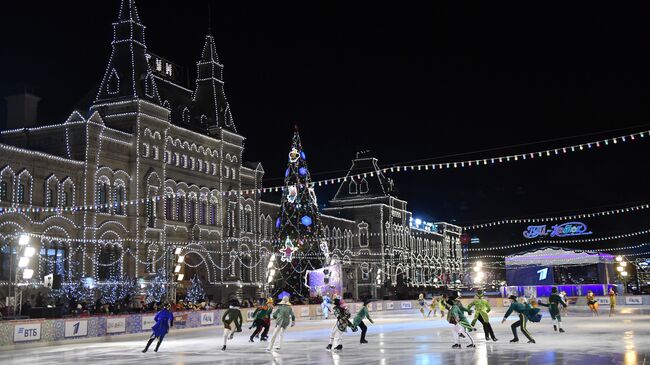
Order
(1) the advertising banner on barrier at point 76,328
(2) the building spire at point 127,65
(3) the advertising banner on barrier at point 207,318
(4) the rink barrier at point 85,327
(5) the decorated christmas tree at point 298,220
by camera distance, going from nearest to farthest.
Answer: (4) the rink barrier at point 85,327, (1) the advertising banner on barrier at point 76,328, (3) the advertising banner on barrier at point 207,318, (2) the building spire at point 127,65, (5) the decorated christmas tree at point 298,220

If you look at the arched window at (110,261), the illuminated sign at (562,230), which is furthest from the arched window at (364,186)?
the arched window at (110,261)

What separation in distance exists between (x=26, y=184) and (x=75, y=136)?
5342mm

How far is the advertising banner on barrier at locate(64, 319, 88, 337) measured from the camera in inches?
1032

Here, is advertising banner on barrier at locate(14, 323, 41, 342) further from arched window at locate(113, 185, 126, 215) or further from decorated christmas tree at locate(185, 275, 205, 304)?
decorated christmas tree at locate(185, 275, 205, 304)

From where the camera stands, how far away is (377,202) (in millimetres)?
87750

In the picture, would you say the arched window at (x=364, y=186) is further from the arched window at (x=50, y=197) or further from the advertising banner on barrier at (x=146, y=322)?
the advertising banner on barrier at (x=146, y=322)

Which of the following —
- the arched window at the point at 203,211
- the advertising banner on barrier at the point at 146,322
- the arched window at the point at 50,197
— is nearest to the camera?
the advertising banner on barrier at the point at 146,322

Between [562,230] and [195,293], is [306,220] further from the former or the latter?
[562,230]

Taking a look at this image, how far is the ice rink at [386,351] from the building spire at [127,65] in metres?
27.7

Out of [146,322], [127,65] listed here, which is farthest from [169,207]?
[146,322]

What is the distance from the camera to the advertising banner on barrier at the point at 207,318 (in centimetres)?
3484

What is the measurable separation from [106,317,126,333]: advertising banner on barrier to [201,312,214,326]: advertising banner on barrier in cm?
612

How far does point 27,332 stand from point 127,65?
30481 millimetres

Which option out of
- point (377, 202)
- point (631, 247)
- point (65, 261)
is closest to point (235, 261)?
point (65, 261)
